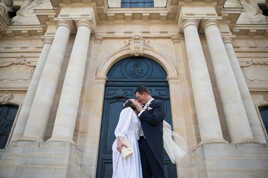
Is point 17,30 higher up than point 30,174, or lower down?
higher up

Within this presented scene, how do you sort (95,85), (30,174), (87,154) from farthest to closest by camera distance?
(95,85)
(87,154)
(30,174)

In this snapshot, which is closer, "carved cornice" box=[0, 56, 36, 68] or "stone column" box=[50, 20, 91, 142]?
"stone column" box=[50, 20, 91, 142]

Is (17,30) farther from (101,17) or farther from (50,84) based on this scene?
(50,84)

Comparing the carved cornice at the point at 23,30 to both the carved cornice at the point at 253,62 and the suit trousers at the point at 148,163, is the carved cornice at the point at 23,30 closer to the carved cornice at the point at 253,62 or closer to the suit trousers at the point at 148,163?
the suit trousers at the point at 148,163

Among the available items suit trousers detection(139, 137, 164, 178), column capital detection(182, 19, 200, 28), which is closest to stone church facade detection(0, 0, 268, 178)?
column capital detection(182, 19, 200, 28)

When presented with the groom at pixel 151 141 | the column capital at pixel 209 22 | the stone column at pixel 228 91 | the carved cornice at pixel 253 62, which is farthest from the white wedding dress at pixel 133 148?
the carved cornice at pixel 253 62

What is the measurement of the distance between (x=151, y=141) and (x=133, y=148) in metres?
0.30

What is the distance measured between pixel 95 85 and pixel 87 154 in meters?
2.49

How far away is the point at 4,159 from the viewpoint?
4621 mm

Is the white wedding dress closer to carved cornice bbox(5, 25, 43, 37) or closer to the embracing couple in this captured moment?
the embracing couple

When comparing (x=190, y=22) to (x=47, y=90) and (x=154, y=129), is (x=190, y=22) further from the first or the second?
(x=47, y=90)

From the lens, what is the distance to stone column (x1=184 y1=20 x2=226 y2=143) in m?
4.92

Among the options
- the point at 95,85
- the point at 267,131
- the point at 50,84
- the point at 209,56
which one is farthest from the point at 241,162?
the point at 50,84

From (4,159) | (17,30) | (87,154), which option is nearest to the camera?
(4,159)
